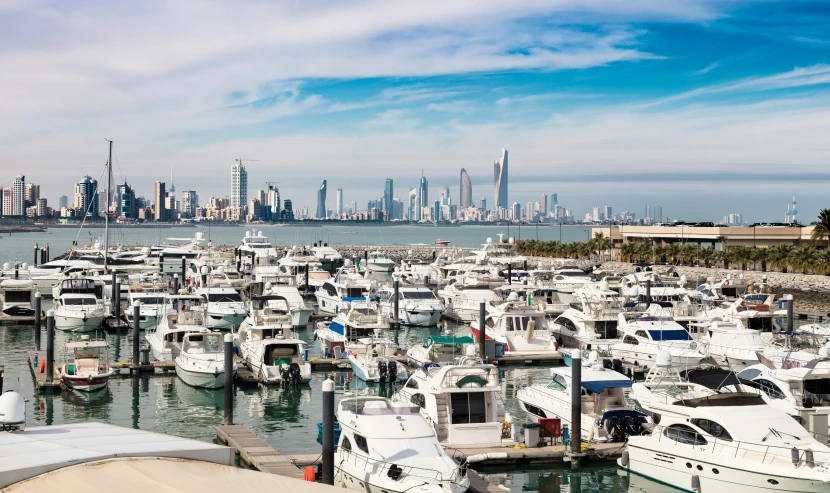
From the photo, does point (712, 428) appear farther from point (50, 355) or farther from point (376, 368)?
point (50, 355)

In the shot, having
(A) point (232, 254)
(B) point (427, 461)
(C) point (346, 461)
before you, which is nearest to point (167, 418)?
(C) point (346, 461)

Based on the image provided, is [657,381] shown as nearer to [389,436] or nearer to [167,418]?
[389,436]

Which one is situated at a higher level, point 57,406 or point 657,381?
point 657,381

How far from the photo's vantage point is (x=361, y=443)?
1764 cm

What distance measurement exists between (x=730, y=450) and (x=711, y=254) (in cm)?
6328

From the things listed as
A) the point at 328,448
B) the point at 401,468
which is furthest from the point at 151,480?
the point at 401,468

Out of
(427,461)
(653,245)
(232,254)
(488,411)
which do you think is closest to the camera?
(427,461)

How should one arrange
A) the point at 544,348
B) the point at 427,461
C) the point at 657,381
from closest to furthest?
the point at 427,461 < the point at 657,381 < the point at 544,348

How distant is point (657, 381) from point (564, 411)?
2.58 meters

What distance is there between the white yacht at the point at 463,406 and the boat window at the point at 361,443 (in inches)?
134

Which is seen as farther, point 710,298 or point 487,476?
point 710,298

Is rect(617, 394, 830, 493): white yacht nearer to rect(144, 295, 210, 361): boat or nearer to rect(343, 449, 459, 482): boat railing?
rect(343, 449, 459, 482): boat railing

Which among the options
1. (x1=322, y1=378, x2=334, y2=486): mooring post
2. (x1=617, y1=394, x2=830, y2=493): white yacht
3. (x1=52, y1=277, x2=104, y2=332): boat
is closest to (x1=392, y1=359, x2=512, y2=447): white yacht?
(x1=617, y1=394, x2=830, y2=493): white yacht

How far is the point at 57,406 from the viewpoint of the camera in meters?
26.8
